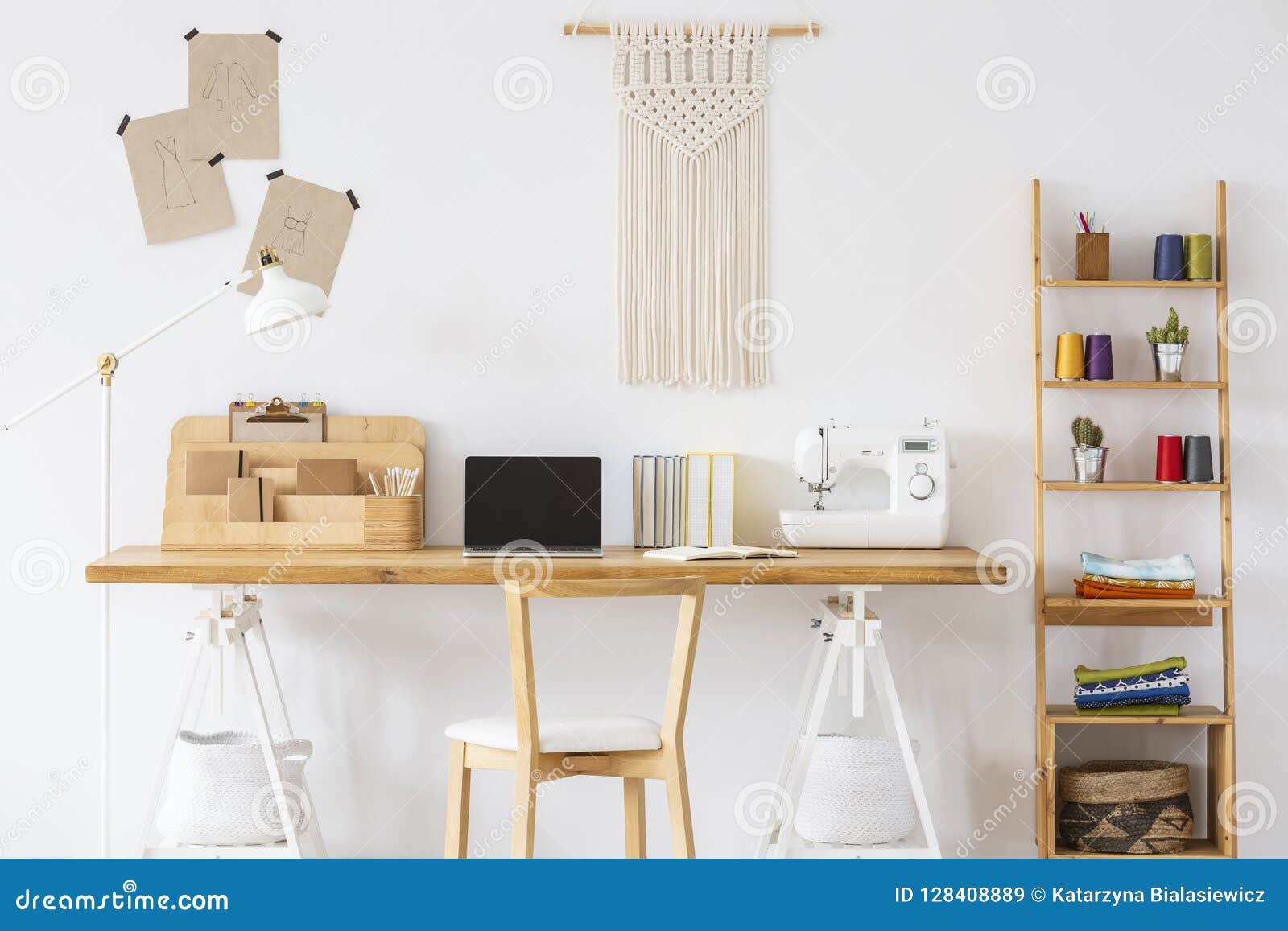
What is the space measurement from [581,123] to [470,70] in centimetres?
30

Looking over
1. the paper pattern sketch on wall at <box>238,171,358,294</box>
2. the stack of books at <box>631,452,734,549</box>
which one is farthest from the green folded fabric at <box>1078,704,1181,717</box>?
the paper pattern sketch on wall at <box>238,171,358,294</box>

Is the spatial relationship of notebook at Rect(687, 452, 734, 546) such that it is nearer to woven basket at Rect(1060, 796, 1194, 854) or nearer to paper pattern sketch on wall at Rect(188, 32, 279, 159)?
woven basket at Rect(1060, 796, 1194, 854)

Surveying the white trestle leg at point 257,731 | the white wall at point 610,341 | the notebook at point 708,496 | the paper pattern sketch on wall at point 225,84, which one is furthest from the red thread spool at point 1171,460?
the paper pattern sketch on wall at point 225,84

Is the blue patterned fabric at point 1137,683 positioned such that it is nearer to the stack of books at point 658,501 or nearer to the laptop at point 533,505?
the stack of books at point 658,501

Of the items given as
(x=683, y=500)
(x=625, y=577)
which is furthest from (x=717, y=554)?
(x=683, y=500)

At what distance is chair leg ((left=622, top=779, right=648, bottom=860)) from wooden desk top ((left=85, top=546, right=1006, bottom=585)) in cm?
42

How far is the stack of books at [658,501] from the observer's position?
2719mm

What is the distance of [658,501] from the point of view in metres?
2.73

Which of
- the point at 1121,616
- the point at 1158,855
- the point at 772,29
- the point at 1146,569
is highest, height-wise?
the point at 772,29

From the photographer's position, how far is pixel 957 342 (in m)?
2.80

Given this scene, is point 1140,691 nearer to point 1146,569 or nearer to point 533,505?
point 1146,569

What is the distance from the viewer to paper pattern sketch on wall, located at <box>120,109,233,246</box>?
278cm

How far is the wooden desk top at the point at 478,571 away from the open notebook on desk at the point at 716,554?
0.06 feet

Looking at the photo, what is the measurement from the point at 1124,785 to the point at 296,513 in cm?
200
